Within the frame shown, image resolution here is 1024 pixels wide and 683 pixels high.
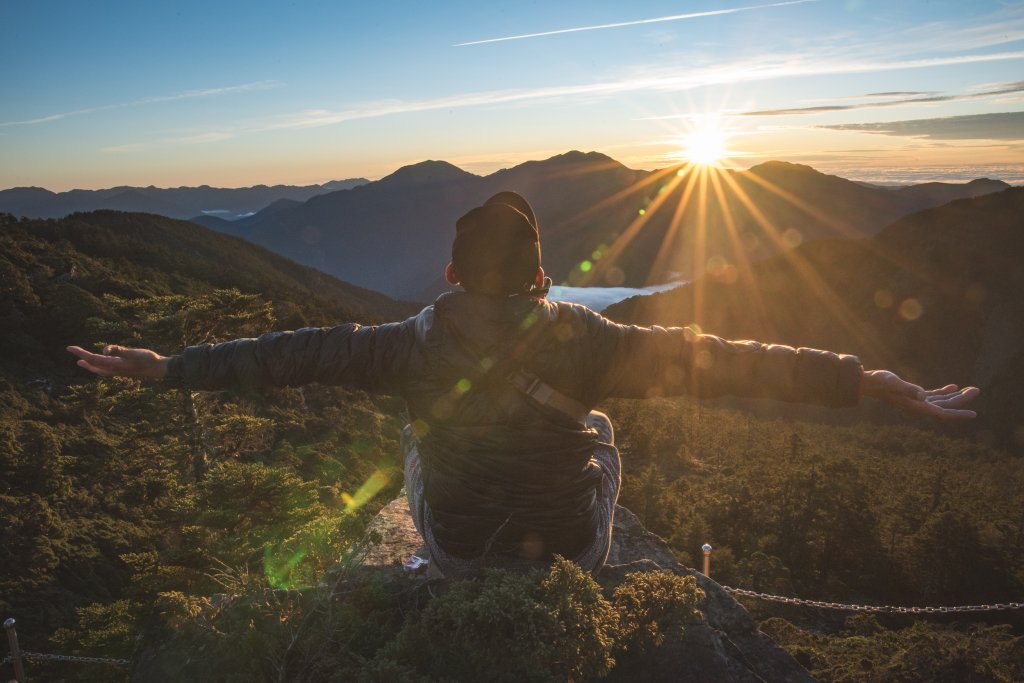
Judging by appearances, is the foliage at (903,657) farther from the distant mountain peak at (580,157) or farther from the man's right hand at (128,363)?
the distant mountain peak at (580,157)

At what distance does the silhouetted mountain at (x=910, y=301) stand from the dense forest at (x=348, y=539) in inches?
895

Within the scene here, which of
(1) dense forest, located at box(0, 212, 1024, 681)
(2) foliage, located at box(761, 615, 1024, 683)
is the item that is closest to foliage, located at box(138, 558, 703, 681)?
(1) dense forest, located at box(0, 212, 1024, 681)

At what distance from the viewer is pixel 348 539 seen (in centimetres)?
336

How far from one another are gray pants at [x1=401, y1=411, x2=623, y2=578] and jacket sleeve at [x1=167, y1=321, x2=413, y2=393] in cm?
88

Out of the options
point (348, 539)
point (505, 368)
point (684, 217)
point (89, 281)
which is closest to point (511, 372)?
point (505, 368)

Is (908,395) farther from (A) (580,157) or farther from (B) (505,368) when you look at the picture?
(A) (580,157)

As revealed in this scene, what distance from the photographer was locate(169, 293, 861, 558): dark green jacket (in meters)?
2.19

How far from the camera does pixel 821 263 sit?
59.5 meters

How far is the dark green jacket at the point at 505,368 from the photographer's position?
7.19 ft

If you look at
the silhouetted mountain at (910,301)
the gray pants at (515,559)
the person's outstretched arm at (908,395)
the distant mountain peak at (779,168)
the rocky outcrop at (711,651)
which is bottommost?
the silhouetted mountain at (910,301)

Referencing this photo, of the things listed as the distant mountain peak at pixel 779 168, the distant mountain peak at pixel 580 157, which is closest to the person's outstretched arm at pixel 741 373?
the distant mountain peak at pixel 779 168

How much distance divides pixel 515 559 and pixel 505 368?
3.45 ft

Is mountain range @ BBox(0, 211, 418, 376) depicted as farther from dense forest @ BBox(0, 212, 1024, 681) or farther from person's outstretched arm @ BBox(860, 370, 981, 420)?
person's outstretched arm @ BBox(860, 370, 981, 420)

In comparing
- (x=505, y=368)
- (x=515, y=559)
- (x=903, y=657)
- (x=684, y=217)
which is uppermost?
(x=684, y=217)
